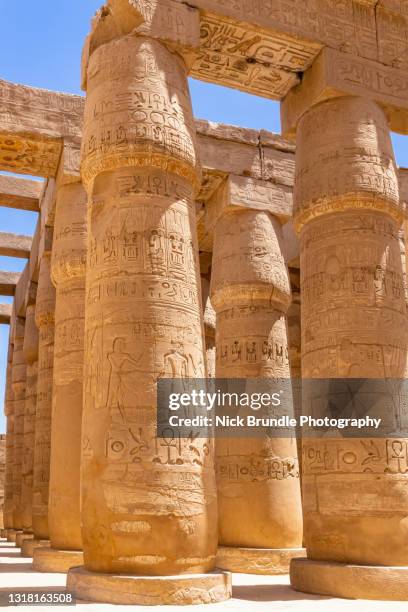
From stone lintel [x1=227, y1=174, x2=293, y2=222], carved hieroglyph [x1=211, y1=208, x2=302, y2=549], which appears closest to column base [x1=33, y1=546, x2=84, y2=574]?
carved hieroglyph [x1=211, y1=208, x2=302, y2=549]

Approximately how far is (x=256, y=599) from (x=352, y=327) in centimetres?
280

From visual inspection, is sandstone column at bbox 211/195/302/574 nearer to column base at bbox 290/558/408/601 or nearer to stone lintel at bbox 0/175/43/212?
column base at bbox 290/558/408/601

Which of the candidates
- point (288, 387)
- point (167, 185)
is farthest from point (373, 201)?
point (288, 387)

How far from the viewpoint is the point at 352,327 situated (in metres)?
7.31

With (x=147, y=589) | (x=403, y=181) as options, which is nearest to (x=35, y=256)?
(x=403, y=181)

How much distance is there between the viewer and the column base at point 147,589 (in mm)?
5324

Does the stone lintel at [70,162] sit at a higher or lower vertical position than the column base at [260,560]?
higher

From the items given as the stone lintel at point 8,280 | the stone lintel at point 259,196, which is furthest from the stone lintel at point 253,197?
the stone lintel at point 8,280

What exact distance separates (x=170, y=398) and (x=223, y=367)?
4752mm

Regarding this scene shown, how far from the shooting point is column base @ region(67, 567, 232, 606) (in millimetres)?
5324

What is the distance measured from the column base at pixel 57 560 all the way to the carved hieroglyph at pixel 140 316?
3.63 metres

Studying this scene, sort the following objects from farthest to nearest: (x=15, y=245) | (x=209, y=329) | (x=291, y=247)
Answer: (x=15, y=245) < (x=291, y=247) < (x=209, y=329)

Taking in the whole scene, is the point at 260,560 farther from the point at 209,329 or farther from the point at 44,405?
the point at 209,329

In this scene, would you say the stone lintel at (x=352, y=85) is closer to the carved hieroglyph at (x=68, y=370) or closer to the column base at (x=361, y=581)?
the carved hieroglyph at (x=68, y=370)
